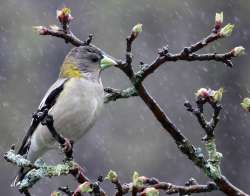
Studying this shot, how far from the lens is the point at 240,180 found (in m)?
14.7

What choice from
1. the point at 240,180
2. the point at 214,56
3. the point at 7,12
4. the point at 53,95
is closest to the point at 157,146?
the point at 240,180

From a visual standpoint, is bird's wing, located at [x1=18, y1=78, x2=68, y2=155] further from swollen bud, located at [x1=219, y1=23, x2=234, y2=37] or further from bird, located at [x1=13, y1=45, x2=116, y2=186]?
swollen bud, located at [x1=219, y1=23, x2=234, y2=37]

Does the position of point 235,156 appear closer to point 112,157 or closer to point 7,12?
point 112,157

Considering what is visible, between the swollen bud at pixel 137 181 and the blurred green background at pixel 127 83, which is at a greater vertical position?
the blurred green background at pixel 127 83

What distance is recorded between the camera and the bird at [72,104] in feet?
17.0

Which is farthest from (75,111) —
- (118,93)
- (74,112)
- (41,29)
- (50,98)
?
(41,29)

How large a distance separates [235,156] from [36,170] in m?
12.4

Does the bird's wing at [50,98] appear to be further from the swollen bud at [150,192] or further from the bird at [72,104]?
the swollen bud at [150,192]

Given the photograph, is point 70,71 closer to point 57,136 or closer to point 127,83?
point 57,136

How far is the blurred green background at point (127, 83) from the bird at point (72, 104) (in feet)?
25.6

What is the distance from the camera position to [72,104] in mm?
5301

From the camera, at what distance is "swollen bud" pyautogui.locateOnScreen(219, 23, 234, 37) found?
343 centimetres

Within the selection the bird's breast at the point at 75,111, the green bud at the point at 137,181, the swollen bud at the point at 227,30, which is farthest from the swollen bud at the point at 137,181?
the bird's breast at the point at 75,111

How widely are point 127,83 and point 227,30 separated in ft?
35.4
